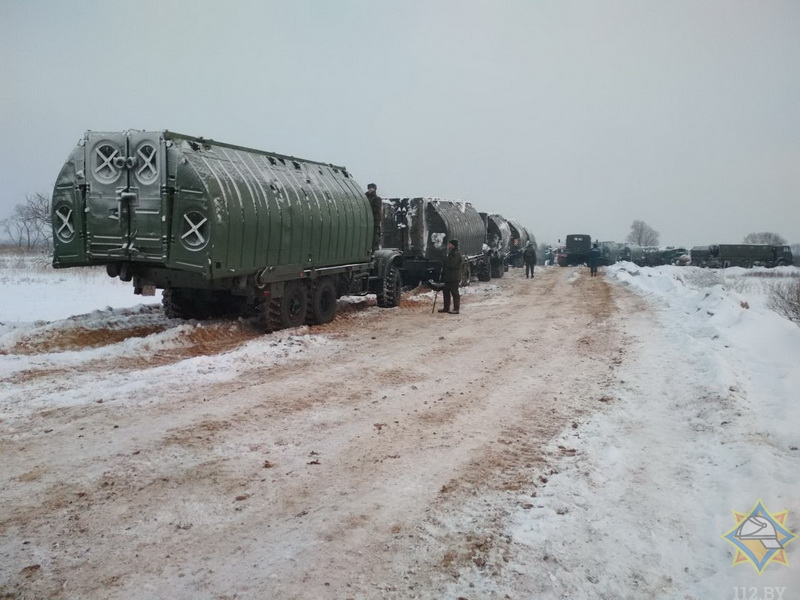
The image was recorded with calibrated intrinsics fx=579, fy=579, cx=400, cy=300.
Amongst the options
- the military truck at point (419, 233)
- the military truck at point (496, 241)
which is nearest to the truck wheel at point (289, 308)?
the military truck at point (419, 233)

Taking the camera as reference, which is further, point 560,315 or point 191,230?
point 560,315

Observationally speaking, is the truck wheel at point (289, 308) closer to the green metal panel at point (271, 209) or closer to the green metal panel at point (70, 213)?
the green metal panel at point (271, 209)

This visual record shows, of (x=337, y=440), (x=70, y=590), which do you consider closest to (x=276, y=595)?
(x=70, y=590)

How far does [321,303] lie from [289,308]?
140 cm

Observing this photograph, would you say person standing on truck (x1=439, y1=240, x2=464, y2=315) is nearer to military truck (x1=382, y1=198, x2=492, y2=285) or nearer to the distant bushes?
military truck (x1=382, y1=198, x2=492, y2=285)

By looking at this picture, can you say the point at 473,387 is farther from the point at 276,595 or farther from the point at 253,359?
the point at 276,595

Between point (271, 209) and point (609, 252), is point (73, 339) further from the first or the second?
point (609, 252)

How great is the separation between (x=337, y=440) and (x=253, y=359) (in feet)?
12.0

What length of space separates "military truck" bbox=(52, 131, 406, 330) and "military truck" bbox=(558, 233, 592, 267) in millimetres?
38114

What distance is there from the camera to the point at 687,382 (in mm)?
7738

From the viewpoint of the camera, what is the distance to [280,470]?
4969 millimetres

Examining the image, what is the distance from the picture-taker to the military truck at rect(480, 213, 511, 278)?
3164cm

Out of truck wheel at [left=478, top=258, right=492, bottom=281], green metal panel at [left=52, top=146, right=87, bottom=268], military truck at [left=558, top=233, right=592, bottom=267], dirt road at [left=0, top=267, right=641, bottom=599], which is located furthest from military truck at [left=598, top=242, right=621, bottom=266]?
green metal panel at [left=52, top=146, right=87, bottom=268]

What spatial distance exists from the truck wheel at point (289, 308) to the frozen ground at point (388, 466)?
5.97 feet
